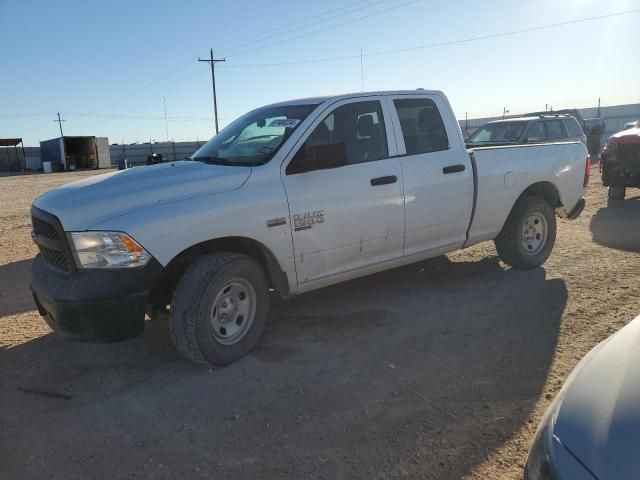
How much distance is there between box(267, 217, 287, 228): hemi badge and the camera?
3955 mm

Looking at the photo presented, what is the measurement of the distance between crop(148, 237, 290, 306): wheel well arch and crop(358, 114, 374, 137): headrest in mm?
1440

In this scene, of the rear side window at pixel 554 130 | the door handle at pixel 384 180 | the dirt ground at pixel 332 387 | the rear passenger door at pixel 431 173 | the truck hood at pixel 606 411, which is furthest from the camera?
the rear side window at pixel 554 130

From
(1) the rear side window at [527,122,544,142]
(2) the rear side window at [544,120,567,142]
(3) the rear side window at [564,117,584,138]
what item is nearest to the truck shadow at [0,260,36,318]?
(1) the rear side window at [527,122,544,142]

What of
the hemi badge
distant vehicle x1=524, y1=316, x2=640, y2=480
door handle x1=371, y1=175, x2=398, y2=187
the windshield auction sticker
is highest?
the windshield auction sticker

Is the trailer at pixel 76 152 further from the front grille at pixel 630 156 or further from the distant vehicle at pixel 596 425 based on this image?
the distant vehicle at pixel 596 425

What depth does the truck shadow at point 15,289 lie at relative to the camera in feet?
17.7

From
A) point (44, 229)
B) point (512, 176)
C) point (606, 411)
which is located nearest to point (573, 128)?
point (512, 176)

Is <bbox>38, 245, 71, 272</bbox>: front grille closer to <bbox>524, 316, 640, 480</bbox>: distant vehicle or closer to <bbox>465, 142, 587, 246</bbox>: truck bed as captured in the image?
<bbox>524, 316, 640, 480</bbox>: distant vehicle

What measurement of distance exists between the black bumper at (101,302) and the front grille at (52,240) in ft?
0.39

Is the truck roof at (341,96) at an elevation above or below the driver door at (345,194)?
above

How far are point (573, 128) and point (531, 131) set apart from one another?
1457 mm

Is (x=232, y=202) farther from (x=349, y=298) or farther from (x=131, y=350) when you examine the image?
(x=349, y=298)

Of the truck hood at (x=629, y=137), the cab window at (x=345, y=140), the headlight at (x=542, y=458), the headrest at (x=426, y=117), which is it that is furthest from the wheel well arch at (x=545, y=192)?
the truck hood at (x=629, y=137)

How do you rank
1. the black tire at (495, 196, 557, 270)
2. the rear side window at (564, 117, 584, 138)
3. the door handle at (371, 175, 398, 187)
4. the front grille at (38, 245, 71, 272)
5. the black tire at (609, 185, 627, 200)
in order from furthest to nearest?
the rear side window at (564, 117, 584, 138) → the black tire at (609, 185, 627, 200) → the black tire at (495, 196, 557, 270) → the door handle at (371, 175, 398, 187) → the front grille at (38, 245, 71, 272)
